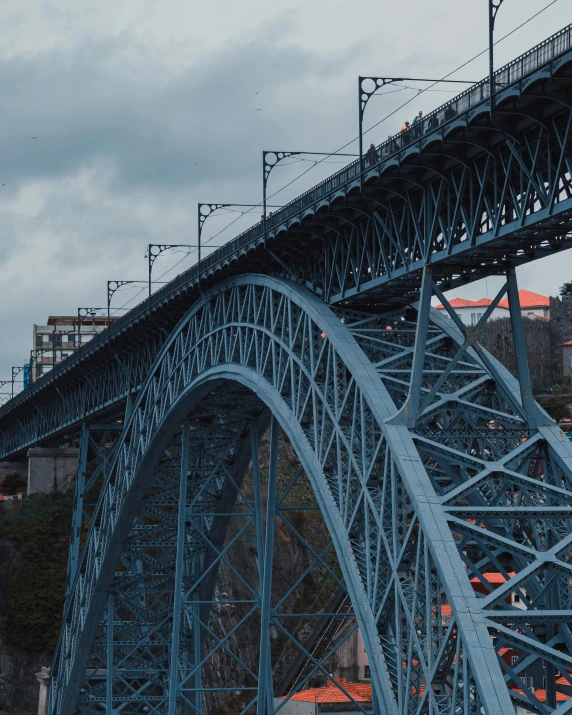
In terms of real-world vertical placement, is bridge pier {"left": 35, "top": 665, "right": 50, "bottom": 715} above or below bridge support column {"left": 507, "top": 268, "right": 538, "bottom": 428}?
below

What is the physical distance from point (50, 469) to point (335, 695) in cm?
3290

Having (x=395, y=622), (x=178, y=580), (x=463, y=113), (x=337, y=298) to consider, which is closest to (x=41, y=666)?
(x=178, y=580)

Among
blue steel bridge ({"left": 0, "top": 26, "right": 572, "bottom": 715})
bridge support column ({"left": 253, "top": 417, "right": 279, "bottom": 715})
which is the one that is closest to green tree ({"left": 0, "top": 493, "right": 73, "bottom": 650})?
blue steel bridge ({"left": 0, "top": 26, "right": 572, "bottom": 715})

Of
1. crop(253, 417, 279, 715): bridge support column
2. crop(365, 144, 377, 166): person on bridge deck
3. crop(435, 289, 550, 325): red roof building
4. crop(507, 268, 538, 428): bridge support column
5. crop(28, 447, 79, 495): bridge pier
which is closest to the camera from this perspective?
crop(507, 268, 538, 428): bridge support column

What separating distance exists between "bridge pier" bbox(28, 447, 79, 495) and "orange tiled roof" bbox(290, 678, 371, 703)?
29349 mm

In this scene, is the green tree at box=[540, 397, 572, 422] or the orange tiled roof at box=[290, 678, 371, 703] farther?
the green tree at box=[540, 397, 572, 422]

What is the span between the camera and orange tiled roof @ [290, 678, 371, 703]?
71438mm

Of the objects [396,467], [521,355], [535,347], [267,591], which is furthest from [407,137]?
[535,347]

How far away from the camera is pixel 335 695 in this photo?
73.2 m

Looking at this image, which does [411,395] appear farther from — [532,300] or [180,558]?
[532,300]

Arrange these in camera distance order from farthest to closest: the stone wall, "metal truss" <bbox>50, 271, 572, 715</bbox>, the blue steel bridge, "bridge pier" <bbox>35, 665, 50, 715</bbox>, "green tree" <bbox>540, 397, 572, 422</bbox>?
the stone wall → "green tree" <bbox>540, 397, 572, 422</bbox> → "bridge pier" <bbox>35, 665, 50, 715</bbox> → the blue steel bridge → "metal truss" <bbox>50, 271, 572, 715</bbox>

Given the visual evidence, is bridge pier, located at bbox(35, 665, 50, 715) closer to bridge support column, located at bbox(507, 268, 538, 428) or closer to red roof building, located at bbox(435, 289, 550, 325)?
bridge support column, located at bbox(507, 268, 538, 428)

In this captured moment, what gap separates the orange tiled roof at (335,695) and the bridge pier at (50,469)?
29.3 m

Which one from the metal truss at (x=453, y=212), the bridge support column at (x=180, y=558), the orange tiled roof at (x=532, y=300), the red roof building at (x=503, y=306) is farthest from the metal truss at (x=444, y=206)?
the orange tiled roof at (x=532, y=300)
